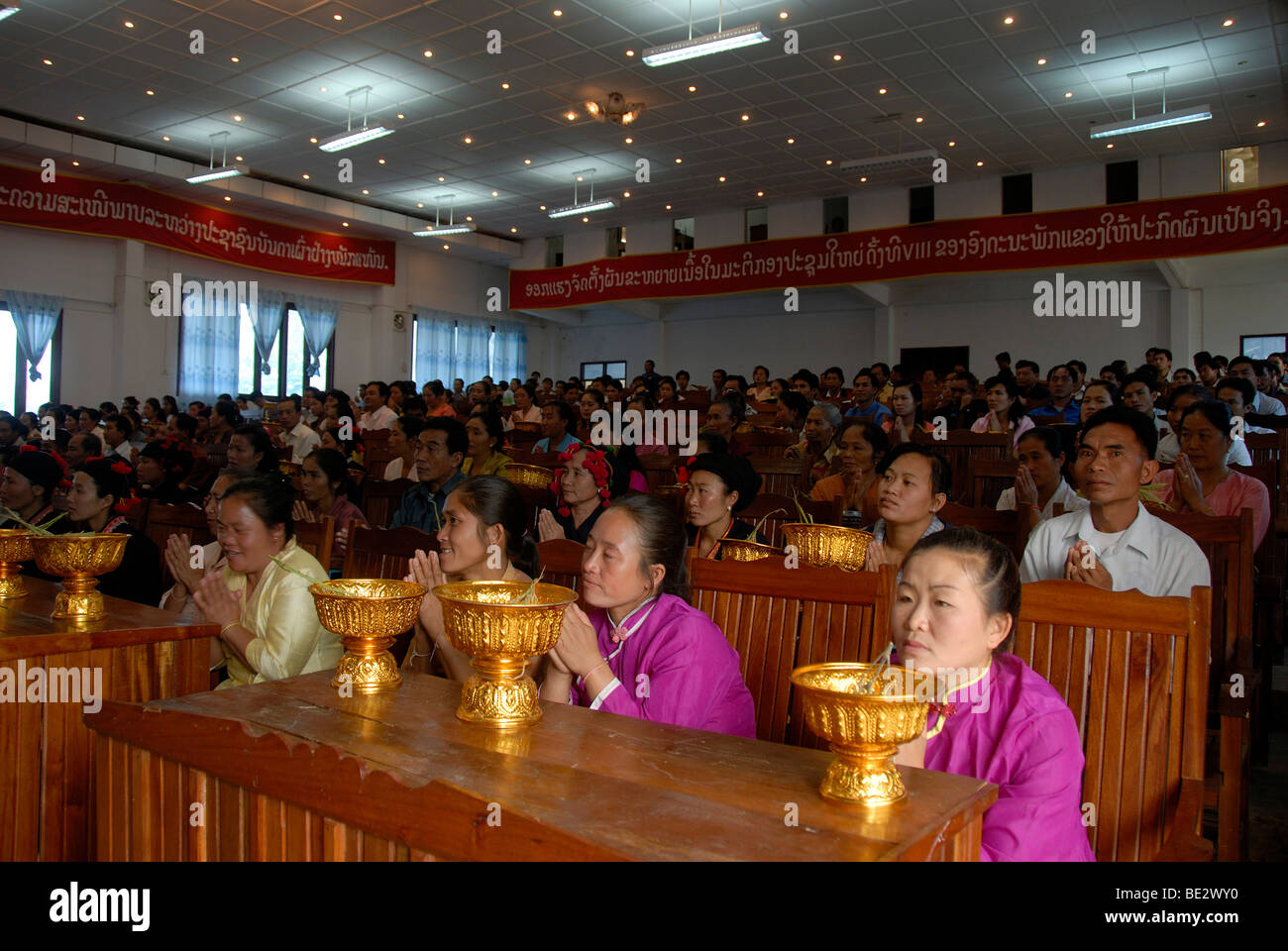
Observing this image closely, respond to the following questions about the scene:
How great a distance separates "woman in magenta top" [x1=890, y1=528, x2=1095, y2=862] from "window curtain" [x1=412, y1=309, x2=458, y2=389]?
14193 millimetres

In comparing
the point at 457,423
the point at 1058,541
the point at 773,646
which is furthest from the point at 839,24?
the point at 773,646

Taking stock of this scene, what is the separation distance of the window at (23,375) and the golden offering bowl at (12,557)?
10.4 meters

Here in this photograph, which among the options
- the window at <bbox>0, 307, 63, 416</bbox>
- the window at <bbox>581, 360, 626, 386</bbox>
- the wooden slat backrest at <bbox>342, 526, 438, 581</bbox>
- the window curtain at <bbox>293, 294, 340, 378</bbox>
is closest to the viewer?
the wooden slat backrest at <bbox>342, 526, 438, 581</bbox>

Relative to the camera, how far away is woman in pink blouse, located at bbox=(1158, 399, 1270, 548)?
313cm

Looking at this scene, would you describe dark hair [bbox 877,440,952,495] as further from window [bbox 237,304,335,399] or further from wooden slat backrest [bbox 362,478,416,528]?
window [bbox 237,304,335,399]

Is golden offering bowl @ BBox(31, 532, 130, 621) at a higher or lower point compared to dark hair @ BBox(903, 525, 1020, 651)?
lower

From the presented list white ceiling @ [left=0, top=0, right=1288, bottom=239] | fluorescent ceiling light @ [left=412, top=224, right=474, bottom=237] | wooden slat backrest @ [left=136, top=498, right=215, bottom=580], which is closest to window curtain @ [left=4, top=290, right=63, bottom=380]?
white ceiling @ [left=0, top=0, right=1288, bottom=239]

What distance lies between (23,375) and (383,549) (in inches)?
432

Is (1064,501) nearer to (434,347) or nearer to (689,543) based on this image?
(689,543)

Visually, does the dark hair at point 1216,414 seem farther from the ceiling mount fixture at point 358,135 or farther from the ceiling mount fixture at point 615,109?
the ceiling mount fixture at point 358,135

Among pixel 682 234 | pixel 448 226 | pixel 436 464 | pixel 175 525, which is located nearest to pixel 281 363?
pixel 448 226

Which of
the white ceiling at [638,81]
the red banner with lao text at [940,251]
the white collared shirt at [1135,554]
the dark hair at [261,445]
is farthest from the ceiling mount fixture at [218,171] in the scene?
the white collared shirt at [1135,554]

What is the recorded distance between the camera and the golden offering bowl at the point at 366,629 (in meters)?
1.45
